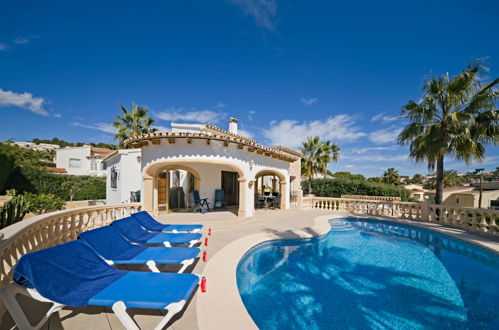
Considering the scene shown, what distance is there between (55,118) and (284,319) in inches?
1340

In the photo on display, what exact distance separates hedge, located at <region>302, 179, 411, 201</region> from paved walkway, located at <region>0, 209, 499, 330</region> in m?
11.8

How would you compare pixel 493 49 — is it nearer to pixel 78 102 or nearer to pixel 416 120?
pixel 416 120

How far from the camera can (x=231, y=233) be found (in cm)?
785

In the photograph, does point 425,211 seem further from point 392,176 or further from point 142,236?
point 392,176

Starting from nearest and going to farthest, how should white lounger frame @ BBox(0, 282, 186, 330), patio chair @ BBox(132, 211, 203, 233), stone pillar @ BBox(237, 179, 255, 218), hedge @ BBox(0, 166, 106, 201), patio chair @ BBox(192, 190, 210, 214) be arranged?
1. white lounger frame @ BBox(0, 282, 186, 330)
2. patio chair @ BBox(132, 211, 203, 233)
3. stone pillar @ BBox(237, 179, 255, 218)
4. patio chair @ BBox(192, 190, 210, 214)
5. hedge @ BBox(0, 166, 106, 201)

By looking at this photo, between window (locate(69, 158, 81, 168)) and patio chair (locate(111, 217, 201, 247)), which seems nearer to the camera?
patio chair (locate(111, 217, 201, 247))

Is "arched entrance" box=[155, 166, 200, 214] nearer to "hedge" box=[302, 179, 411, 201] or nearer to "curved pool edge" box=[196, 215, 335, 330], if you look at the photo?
"curved pool edge" box=[196, 215, 335, 330]

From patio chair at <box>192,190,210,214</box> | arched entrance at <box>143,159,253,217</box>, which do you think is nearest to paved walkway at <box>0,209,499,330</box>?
arched entrance at <box>143,159,253,217</box>

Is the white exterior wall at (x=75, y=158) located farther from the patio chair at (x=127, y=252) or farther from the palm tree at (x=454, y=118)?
the palm tree at (x=454, y=118)

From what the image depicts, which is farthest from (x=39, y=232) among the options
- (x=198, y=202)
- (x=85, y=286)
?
(x=198, y=202)

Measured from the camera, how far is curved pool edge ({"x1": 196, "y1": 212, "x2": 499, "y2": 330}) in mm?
2910

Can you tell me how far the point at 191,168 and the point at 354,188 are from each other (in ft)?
58.9

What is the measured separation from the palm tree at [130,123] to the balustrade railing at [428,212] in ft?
59.2

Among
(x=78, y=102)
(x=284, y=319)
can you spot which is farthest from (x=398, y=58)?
(x=78, y=102)
